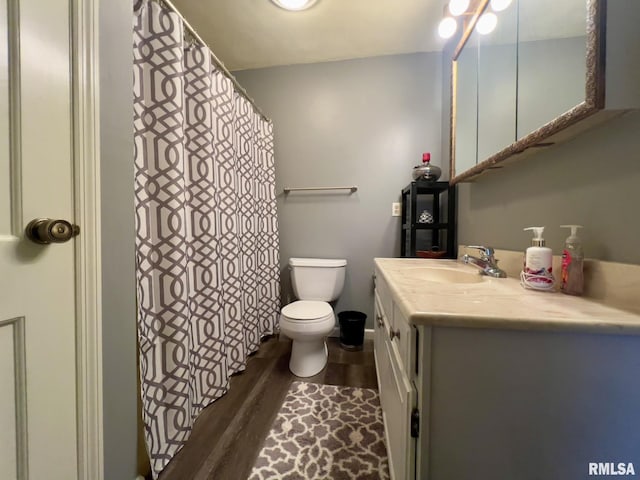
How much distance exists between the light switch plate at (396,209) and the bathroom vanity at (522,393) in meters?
1.49

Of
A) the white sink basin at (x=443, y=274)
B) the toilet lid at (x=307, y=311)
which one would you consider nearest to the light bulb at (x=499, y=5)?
the white sink basin at (x=443, y=274)

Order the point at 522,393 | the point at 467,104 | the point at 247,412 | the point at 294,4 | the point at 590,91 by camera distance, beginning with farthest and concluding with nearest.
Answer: the point at 294,4 < the point at 467,104 < the point at 247,412 < the point at 590,91 < the point at 522,393

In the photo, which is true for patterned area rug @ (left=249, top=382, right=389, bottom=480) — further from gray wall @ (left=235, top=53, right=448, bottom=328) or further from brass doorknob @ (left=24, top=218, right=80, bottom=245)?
brass doorknob @ (left=24, top=218, right=80, bottom=245)

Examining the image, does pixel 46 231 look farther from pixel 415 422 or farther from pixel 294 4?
pixel 294 4

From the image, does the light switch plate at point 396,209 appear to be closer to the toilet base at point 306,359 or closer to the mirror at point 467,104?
the mirror at point 467,104

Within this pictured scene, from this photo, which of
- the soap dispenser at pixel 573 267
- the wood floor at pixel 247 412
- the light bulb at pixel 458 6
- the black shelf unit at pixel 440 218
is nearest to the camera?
the soap dispenser at pixel 573 267

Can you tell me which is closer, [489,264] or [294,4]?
[489,264]

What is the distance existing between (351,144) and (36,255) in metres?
1.90

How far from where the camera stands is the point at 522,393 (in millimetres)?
459

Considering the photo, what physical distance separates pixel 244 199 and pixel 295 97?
1089mm

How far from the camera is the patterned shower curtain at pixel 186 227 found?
92 centimetres

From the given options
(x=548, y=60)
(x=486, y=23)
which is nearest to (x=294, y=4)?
(x=486, y=23)

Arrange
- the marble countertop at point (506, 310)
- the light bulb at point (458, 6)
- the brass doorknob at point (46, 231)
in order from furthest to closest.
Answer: the light bulb at point (458, 6), the brass doorknob at point (46, 231), the marble countertop at point (506, 310)

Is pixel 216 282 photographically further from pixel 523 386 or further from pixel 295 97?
pixel 295 97
